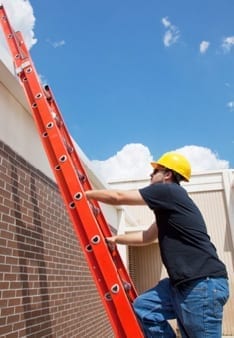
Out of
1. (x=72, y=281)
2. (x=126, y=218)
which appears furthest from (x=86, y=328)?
(x=126, y=218)

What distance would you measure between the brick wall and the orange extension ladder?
601 millimetres

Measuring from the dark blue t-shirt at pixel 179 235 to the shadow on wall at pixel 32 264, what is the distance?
1.71 metres

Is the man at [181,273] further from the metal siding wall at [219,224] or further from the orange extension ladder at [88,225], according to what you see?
the metal siding wall at [219,224]

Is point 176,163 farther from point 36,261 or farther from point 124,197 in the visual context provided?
point 36,261

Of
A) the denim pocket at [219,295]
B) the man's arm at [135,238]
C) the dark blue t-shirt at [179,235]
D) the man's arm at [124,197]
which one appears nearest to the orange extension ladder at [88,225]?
the man's arm at [135,238]

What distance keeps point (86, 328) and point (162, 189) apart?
4082 mm

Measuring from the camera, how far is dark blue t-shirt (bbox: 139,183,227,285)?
226 cm

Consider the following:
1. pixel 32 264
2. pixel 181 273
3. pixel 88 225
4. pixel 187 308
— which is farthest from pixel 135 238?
pixel 32 264

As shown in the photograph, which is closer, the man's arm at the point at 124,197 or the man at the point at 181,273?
the man at the point at 181,273

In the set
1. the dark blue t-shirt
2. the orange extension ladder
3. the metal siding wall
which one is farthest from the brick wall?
the metal siding wall

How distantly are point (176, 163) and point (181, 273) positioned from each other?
82 centimetres

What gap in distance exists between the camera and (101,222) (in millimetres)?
2990

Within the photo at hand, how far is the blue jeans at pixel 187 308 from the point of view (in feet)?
6.97

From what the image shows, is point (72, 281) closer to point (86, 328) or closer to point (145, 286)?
point (86, 328)
